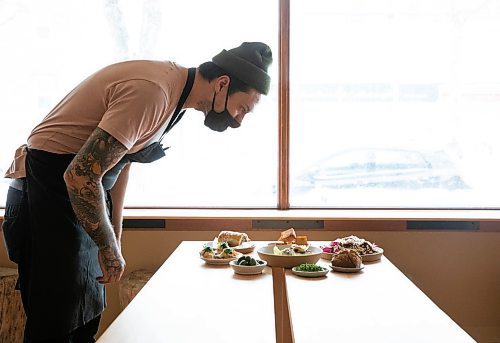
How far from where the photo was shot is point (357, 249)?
6.89 ft

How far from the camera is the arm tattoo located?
1357 mm

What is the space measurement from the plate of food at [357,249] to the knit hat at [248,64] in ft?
2.46

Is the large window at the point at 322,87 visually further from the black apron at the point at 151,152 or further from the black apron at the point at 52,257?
the black apron at the point at 52,257

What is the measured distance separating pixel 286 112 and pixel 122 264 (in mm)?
1803

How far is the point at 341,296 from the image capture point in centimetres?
160

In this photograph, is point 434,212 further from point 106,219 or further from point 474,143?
point 106,219

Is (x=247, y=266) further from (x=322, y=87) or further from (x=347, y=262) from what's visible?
(x=322, y=87)

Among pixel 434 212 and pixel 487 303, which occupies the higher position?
pixel 434 212

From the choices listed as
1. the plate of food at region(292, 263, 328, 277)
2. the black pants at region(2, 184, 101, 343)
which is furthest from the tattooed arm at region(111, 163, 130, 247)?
the plate of food at region(292, 263, 328, 277)

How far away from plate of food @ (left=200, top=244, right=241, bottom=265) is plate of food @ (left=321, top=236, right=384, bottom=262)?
1.12 feet

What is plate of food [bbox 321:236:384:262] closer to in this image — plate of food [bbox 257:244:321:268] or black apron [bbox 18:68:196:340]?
plate of food [bbox 257:244:321:268]

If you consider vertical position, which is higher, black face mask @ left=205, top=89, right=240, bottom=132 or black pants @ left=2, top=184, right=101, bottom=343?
black face mask @ left=205, top=89, right=240, bottom=132

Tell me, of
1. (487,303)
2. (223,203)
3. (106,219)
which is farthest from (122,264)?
(487,303)

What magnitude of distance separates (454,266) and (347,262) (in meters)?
1.29
